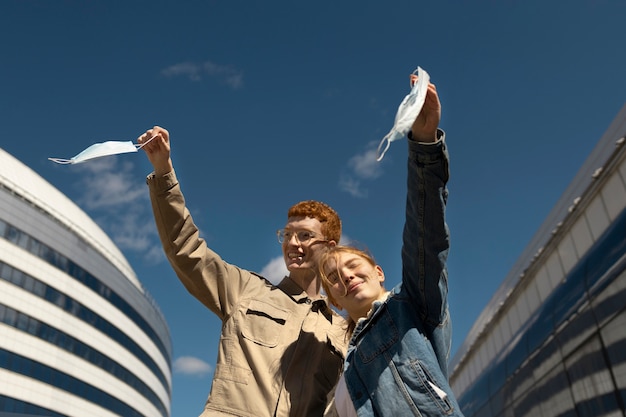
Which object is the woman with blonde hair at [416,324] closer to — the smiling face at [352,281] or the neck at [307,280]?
the smiling face at [352,281]

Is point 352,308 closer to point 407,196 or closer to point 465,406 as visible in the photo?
point 407,196

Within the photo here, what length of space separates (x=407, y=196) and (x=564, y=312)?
35.3 ft

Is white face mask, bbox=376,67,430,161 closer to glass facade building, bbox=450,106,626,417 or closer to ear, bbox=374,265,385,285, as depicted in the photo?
ear, bbox=374,265,385,285

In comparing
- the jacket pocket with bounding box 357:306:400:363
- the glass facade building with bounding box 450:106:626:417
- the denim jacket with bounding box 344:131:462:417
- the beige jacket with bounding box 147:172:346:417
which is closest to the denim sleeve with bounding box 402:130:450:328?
the denim jacket with bounding box 344:131:462:417

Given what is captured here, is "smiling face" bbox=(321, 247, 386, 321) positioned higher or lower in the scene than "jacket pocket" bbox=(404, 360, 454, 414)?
higher

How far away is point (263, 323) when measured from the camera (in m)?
2.51

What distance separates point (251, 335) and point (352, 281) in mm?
539

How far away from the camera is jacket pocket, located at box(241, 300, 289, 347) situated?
2445 millimetres

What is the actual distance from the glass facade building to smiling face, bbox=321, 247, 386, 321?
740cm

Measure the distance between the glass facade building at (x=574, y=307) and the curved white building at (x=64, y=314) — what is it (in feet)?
77.5

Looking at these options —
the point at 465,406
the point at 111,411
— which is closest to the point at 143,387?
the point at 111,411

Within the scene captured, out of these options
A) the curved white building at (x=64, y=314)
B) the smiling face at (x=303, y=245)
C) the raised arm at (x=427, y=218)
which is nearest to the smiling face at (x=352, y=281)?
the raised arm at (x=427, y=218)

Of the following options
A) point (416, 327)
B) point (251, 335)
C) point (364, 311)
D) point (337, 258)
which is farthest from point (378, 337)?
point (251, 335)

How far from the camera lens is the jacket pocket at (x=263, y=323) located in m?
2.45
